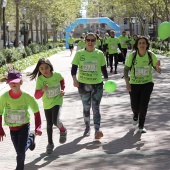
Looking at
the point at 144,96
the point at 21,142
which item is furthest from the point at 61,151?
the point at 144,96

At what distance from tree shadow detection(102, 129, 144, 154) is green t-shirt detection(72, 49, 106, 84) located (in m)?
1.06

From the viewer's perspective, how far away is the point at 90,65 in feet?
24.2

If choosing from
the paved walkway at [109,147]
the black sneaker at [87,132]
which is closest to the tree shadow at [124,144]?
the paved walkway at [109,147]

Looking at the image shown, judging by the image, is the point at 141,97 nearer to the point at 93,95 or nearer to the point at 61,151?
the point at 93,95

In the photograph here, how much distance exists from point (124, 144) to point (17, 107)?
7.98 feet

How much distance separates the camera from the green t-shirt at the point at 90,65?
24.2 feet

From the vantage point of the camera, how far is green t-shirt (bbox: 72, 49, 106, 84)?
7380 millimetres

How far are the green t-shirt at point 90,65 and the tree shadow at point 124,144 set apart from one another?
41.8 inches

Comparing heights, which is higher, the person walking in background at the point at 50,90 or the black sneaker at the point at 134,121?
the person walking in background at the point at 50,90

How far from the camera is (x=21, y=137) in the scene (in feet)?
17.8

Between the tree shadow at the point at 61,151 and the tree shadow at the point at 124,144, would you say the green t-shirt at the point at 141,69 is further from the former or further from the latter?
the tree shadow at the point at 61,151

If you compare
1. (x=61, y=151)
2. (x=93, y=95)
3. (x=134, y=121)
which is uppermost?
(x=93, y=95)

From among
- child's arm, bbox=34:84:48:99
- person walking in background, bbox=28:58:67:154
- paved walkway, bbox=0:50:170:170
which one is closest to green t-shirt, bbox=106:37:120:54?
paved walkway, bbox=0:50:170:170

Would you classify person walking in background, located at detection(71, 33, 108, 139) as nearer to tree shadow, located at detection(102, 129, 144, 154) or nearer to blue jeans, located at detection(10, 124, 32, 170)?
tree shadow, located at detection(102, 129, 144, 154)
